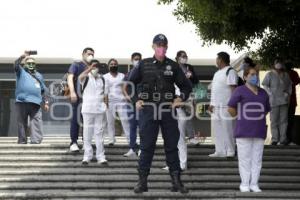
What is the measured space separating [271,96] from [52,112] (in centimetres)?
1102

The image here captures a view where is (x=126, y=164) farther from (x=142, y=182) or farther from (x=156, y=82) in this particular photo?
(x=156, y=82)

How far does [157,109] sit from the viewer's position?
9305mm

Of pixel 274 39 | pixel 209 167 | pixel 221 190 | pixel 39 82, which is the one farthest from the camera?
pixel 274 39

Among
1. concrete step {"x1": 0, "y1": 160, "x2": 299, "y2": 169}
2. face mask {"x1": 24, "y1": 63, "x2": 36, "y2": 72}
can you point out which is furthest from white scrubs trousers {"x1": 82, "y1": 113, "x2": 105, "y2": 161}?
face mask {"x1": 24, "y1": 63, "x2": 36, "y2": 72}

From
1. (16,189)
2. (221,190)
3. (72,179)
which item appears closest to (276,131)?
(221,190)

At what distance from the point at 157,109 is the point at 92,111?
1.92m

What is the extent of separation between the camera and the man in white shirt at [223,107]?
1127 centimetres

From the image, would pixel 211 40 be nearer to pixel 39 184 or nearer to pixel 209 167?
pixel 209 167

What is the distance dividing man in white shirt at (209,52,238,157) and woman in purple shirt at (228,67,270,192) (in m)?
1.11

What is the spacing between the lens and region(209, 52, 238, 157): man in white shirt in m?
11.3

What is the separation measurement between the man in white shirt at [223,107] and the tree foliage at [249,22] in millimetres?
796

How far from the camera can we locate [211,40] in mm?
13500

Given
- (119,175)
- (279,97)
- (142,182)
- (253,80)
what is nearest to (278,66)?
(279,97)

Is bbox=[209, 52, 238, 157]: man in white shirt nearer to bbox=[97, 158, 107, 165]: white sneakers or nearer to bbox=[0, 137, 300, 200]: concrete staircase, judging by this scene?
bbox=[0, 137, 300, 200]: concrete staircase
